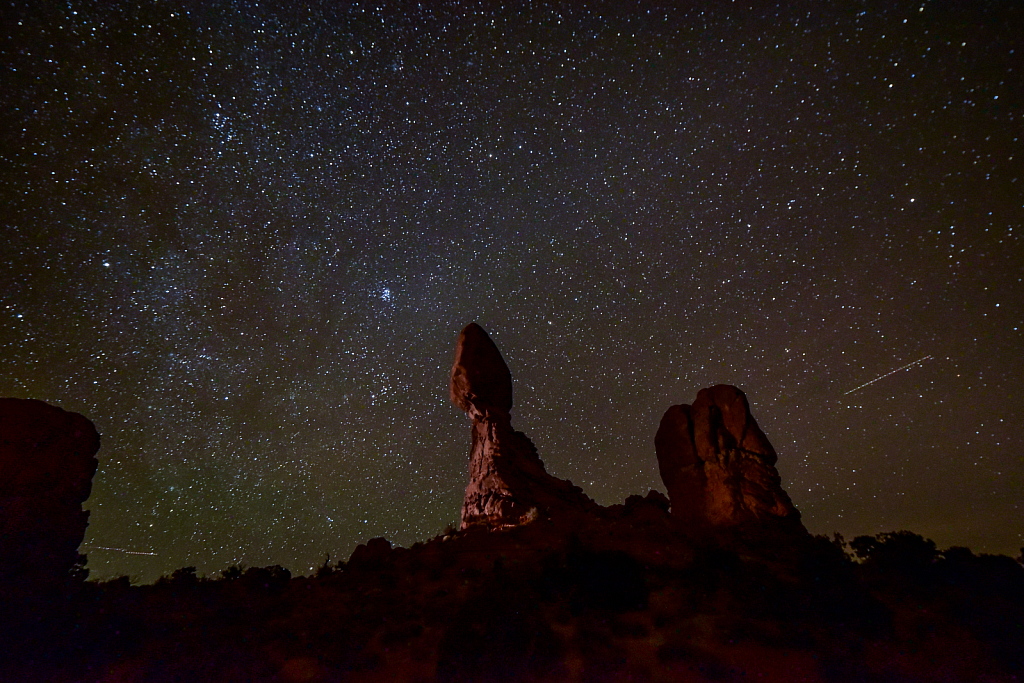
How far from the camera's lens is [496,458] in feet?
77.7

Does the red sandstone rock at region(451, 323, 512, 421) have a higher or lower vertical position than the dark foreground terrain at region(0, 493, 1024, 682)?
higher

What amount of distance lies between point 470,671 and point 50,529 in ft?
41.8

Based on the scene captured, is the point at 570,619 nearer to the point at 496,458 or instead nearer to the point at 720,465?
the point at 720,465

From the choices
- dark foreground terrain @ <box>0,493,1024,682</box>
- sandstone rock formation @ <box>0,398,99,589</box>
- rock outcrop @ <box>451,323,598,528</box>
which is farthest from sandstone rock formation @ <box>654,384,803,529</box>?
sandstone rock formation @ <box>0,398,99,589</box>

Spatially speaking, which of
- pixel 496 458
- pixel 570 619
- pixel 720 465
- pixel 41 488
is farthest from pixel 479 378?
pixel 41 488

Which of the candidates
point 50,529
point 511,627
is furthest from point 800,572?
point 50,529

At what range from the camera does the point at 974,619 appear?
11.6 metres

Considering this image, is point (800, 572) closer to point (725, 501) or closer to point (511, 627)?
point (725, 501)

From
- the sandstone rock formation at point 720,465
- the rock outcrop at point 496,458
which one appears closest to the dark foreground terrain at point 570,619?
the sandstone rock formation at point 720,465

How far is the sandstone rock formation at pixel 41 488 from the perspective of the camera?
41.8 feet

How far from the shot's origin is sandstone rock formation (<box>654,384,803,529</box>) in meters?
17.6

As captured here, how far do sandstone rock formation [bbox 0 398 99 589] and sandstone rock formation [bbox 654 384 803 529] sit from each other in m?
20.2

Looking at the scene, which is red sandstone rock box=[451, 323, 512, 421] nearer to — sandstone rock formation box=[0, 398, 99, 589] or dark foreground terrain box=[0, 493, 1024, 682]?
dark foreground terrain box=[0, 493, 1024, 682]

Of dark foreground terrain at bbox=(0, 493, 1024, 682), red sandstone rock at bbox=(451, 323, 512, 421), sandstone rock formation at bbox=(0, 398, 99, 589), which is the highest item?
red sandstone rock at bbox=(451, 323, 512, 421)
